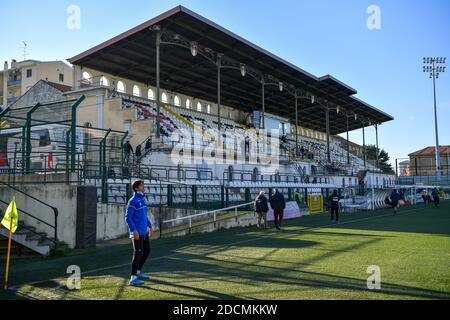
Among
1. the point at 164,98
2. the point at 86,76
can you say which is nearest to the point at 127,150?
the point at 86,76

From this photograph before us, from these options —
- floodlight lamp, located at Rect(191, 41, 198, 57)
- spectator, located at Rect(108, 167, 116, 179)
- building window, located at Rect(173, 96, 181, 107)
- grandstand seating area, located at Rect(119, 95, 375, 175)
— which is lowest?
spectator, located at Rect(108, 167, 116, 179)

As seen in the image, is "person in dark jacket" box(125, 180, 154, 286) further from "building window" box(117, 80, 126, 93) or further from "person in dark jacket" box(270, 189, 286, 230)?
"building window" box(117, 80, 126, 93)

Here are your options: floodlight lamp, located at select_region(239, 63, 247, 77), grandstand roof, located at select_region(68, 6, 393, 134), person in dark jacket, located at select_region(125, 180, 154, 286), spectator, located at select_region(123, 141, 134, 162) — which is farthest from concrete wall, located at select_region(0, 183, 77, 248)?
floodlight lamp, located at select_region(239, 63, 247, 77)

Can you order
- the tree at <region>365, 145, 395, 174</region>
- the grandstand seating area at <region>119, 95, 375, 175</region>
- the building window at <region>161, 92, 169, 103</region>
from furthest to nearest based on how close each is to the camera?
the tree at <region>365, 145, 395, 174</region> < the building window at <region>161, 92, 169, 103</region> < the grandstand seating area at <region>119, 95, 375, 175</region>

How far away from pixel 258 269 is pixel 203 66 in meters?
32.2

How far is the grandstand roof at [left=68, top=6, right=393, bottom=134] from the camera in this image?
3111cm

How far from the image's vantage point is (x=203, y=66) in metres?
39.1

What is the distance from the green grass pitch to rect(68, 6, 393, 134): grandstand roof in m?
20.4

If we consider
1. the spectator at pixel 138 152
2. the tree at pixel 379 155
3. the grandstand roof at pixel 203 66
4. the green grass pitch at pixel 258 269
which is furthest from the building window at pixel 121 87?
the tree at pixel 379 155

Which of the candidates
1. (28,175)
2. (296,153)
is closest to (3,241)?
(28,175)

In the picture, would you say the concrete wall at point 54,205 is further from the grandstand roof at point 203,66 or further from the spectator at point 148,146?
the grandstand roof at point 203,66

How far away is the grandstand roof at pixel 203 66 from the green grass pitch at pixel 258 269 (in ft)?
66.9

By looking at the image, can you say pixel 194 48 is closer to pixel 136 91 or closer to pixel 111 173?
pixel 136 91
